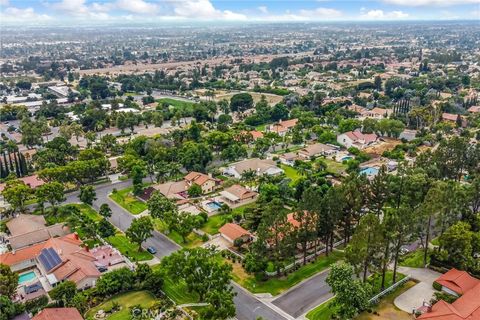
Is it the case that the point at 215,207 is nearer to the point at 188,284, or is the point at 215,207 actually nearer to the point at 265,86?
the point at 188,284

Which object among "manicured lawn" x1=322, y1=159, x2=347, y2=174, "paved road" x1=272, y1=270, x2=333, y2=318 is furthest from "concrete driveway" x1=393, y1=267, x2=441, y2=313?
"manicured lawn" x1=322, y1=159, x2=347, y2=174

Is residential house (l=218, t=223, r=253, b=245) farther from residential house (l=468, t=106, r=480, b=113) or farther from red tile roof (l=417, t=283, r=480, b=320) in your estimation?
residential house (l=468, t=106, r=480, b=113)

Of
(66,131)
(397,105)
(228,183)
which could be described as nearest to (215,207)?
(228,183)

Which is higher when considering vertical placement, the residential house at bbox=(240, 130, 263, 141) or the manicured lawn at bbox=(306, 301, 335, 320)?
the residential house at bbox=(240, 130, 263, 141)

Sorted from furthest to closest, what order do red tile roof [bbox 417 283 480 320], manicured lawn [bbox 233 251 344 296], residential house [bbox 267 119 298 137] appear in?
1. residential house [bbox 267 119 298 137]
2. manicured lawn [bbox 233 251 344 296]
3. red tile roof [bbox 417 283 480 320]

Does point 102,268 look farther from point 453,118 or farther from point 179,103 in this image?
point 179,103

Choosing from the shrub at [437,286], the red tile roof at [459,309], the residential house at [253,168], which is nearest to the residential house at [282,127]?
the residential house at [253,168]

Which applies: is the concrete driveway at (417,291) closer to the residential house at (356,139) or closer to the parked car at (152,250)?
the parked car at (152,250)
